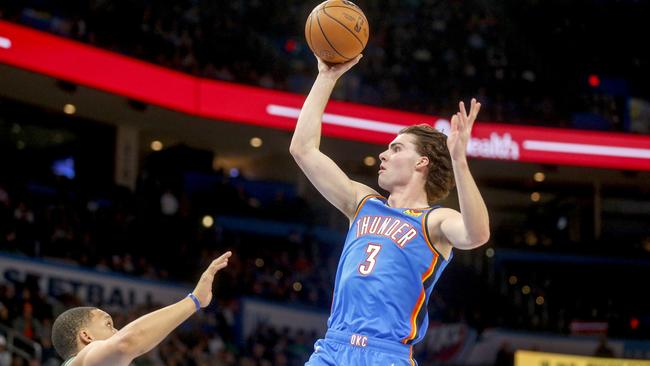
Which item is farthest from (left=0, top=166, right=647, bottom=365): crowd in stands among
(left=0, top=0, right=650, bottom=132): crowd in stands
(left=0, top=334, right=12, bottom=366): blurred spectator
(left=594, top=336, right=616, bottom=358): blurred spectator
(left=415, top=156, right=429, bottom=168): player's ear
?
(left=415, top=156, right=429, bottom=168): player's ear

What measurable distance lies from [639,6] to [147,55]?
1412 centimetres

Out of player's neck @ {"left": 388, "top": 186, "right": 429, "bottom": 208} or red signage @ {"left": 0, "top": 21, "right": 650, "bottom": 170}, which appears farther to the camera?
red signage @ {"left": 0, "top": 21, "right": 650, "bottom": 170}

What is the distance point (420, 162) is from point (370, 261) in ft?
1.75

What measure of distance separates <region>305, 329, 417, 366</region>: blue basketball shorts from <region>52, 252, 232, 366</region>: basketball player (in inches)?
24.5

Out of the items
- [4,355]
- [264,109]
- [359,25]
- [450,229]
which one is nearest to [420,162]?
[450,229]

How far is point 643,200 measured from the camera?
25.6 m

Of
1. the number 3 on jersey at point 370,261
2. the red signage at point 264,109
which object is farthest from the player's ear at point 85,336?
the red signage at point 264,109

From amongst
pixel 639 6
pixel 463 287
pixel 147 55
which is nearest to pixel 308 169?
pixel 147 55

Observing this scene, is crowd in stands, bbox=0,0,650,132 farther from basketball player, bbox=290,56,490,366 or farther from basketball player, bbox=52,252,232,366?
basketball player, bbox=290,56,490,366

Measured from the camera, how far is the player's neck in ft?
14.6

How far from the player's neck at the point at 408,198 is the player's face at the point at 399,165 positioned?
0.11ft

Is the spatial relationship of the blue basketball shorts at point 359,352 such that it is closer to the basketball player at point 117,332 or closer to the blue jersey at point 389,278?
the blue jersey at point 389,278

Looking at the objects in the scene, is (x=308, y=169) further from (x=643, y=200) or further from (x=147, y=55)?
(x=643, y=200)

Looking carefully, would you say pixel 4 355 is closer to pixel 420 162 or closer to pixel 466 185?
pixel 420 162
